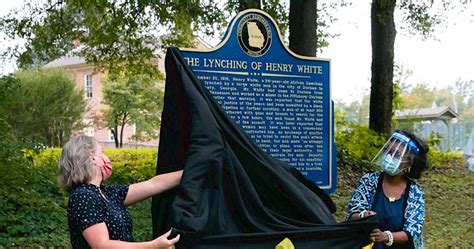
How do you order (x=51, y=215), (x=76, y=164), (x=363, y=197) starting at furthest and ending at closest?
(x=51, y=215)
(x=363, y=197)
(x=76, y=164)

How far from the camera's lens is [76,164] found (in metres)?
3.44

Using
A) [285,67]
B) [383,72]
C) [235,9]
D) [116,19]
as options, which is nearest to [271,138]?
[285,67]

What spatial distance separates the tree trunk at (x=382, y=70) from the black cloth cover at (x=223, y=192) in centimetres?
1378

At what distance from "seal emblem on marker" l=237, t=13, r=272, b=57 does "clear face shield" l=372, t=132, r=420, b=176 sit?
101 inches

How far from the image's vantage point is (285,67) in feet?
22.6

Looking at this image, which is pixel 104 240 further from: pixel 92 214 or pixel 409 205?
pixel 409 205

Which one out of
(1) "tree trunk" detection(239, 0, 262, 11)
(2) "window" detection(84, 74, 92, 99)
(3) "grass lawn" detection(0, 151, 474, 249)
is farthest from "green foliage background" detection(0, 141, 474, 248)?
(2) "window" detection(84, 74, 92, 99)

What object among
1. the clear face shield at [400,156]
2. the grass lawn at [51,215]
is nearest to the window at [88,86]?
the grass lawn at [51,215]

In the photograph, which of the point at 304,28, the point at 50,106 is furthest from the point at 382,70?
the point at 50,106

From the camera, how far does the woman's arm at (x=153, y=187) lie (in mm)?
3691

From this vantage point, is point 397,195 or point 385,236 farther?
point 397,195

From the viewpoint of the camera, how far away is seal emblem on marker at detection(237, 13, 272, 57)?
21.7 feet

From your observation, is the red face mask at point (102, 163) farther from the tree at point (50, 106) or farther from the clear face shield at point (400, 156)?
the tree at point (50, 106)

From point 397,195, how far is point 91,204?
2030mm
